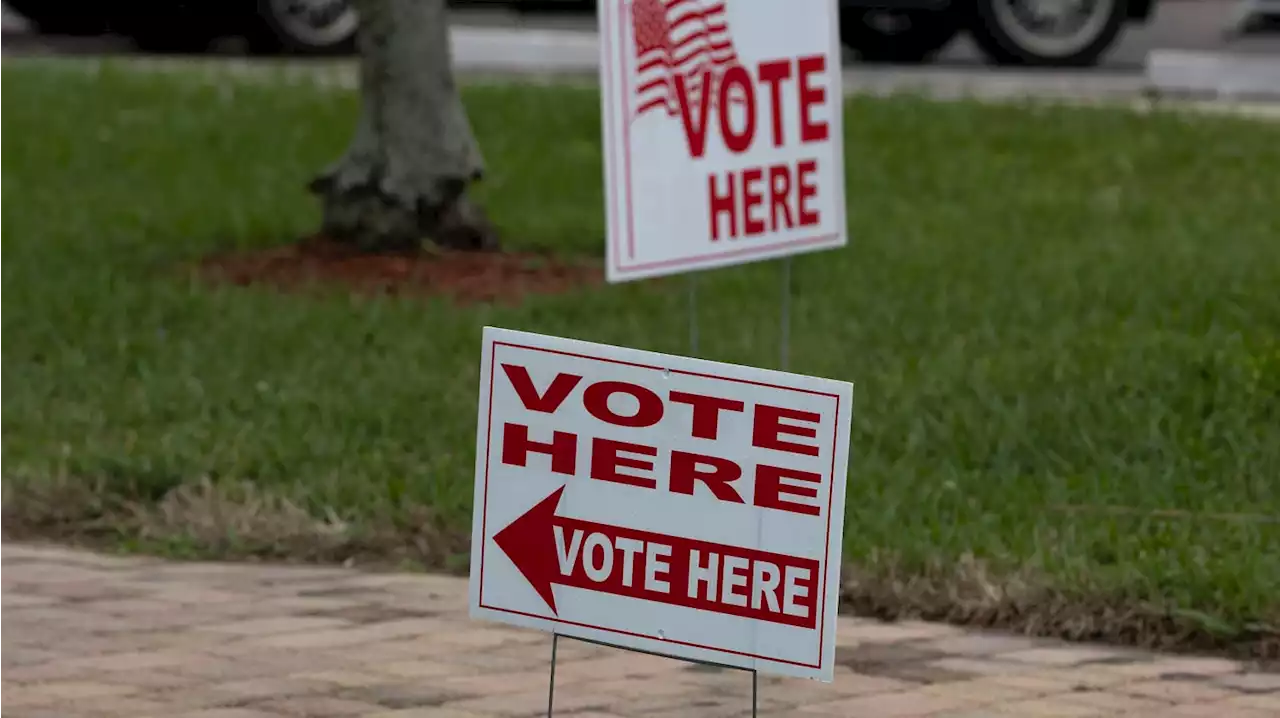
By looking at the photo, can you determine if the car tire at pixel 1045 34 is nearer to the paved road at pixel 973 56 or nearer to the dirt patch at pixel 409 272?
the paved road at pixel 973 56

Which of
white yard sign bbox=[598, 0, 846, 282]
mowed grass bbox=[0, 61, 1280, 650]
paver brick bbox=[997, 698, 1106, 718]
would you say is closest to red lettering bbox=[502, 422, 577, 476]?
paver brick bbox=[997, 698, 1106, 718]

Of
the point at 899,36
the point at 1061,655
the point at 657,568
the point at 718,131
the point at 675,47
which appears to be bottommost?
the point at 1061,655

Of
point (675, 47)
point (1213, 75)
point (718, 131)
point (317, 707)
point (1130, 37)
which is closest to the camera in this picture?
point (317, 707)

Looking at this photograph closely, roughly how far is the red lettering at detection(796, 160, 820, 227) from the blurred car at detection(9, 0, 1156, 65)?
899 centimetres

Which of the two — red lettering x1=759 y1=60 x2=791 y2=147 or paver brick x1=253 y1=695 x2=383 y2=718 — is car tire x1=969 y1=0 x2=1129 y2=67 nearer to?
red lettering x1=759 y1=60 x2=791 y2=147

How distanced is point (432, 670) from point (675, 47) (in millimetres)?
1537

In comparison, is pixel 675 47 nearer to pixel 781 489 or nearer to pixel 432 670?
pixel 432 670

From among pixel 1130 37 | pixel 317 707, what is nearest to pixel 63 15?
pixel 1130 37

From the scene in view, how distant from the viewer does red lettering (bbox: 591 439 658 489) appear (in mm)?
3803

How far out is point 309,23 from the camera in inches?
589

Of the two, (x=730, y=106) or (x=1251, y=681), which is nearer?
(x=1251, y=681)

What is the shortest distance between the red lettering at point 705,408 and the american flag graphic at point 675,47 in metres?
1.65

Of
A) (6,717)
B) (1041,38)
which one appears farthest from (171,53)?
(6,717)

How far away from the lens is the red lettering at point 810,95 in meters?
5.54
